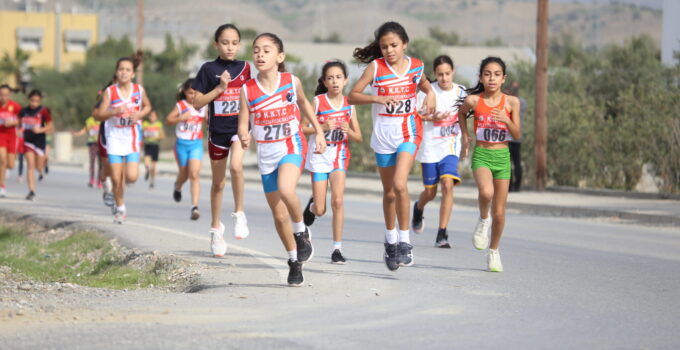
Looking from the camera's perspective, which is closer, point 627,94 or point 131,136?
point 131,136

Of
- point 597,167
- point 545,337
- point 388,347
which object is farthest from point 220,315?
point 597,167

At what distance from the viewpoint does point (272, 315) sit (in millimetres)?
7898

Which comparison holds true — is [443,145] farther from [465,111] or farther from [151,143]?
[151,143]

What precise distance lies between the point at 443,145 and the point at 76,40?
329 feet

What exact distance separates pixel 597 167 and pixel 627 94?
64.0 inches

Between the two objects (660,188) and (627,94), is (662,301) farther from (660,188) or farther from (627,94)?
(627,94)

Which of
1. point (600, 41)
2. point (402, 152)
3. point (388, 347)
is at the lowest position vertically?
point (388, 347)

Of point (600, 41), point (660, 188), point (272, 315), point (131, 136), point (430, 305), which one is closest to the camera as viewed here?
point (272, 315)

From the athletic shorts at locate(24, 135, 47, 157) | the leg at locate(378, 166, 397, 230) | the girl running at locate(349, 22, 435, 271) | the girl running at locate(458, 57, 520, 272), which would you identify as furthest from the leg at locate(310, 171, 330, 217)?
the athletic shorts at locate(24, 135, 47, 157)

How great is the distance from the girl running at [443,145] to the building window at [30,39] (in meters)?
A: 99.1

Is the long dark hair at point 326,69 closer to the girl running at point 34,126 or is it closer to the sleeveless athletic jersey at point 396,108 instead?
the sleeveless athletic jersey at point 396,108

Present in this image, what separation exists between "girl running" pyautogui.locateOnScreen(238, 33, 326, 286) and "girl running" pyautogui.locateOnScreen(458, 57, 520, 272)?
207 centimetres

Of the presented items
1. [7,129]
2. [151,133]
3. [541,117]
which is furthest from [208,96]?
[151,133]

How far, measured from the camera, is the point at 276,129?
930 centimetres
